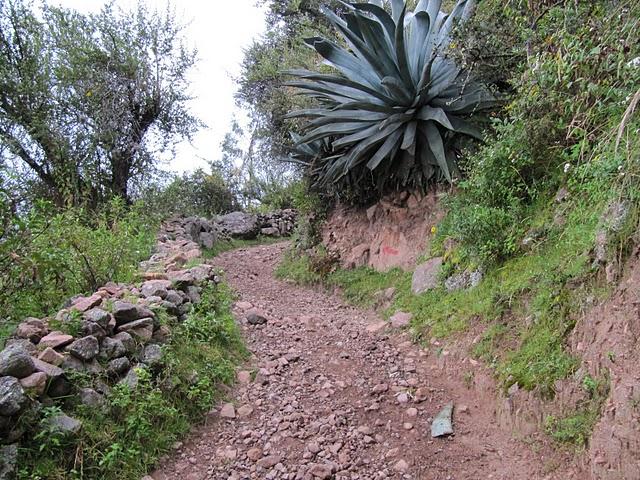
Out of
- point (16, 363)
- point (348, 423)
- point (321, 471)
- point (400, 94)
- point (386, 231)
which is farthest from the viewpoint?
point (386, 231)

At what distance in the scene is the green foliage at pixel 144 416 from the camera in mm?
1912

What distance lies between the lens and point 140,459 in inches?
83.0

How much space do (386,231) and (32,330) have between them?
3563 mm

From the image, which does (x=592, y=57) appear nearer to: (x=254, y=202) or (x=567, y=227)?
(x=567, y=227)

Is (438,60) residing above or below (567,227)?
above

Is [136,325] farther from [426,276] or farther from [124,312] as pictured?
[426,276]

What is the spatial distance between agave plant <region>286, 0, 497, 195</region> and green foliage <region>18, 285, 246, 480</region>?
247cm

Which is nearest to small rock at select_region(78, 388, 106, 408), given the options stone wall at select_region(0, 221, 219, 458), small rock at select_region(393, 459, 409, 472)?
stone wall at select_region(0, 221, 219, 458)

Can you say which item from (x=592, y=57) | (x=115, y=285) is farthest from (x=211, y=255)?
(x=592, y=57)

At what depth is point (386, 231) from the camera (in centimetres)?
497

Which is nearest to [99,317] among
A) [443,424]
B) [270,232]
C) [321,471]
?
[321,471]

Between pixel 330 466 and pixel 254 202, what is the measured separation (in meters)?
12.3

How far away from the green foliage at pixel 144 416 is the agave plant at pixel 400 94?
8.09ft

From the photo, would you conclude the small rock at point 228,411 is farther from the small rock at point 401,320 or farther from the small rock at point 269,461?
the small rock at point 401,320
